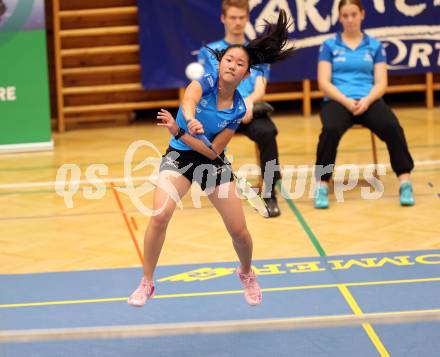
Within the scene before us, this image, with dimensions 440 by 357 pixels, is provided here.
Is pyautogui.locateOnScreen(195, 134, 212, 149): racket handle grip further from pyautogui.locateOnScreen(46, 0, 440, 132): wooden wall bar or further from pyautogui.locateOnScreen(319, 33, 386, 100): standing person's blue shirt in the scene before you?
pyautogui.locateOnScreen(46, 0, 440, 132): wooden wall bar

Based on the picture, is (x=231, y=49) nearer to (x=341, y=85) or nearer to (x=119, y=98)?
(x=341, y=85)

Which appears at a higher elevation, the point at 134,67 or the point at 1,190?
the point at 134,67

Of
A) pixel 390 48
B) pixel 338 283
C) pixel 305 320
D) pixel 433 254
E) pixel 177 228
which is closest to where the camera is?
pixel 305 320

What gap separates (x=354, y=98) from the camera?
764cm

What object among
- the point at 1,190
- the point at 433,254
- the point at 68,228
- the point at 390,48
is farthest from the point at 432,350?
the point at 390,48

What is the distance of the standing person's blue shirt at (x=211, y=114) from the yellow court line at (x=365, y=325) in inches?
46.6

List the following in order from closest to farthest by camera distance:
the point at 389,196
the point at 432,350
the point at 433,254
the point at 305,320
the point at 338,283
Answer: the point at 305,320 < the point at 432,350 < the point at 338,283 < the point at 433,254 < the point at 389,196

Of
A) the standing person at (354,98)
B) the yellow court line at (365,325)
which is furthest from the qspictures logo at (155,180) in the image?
the yellow court line at (365,325)

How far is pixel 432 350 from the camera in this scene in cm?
454

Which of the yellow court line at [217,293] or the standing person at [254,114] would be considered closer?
the yellow court line at [217,293]

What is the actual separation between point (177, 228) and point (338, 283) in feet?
5.63

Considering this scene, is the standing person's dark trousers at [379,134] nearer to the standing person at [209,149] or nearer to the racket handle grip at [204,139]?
the standing person at [209,149]

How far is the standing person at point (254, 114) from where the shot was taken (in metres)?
7.18

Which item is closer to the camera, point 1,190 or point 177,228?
point 177,228
